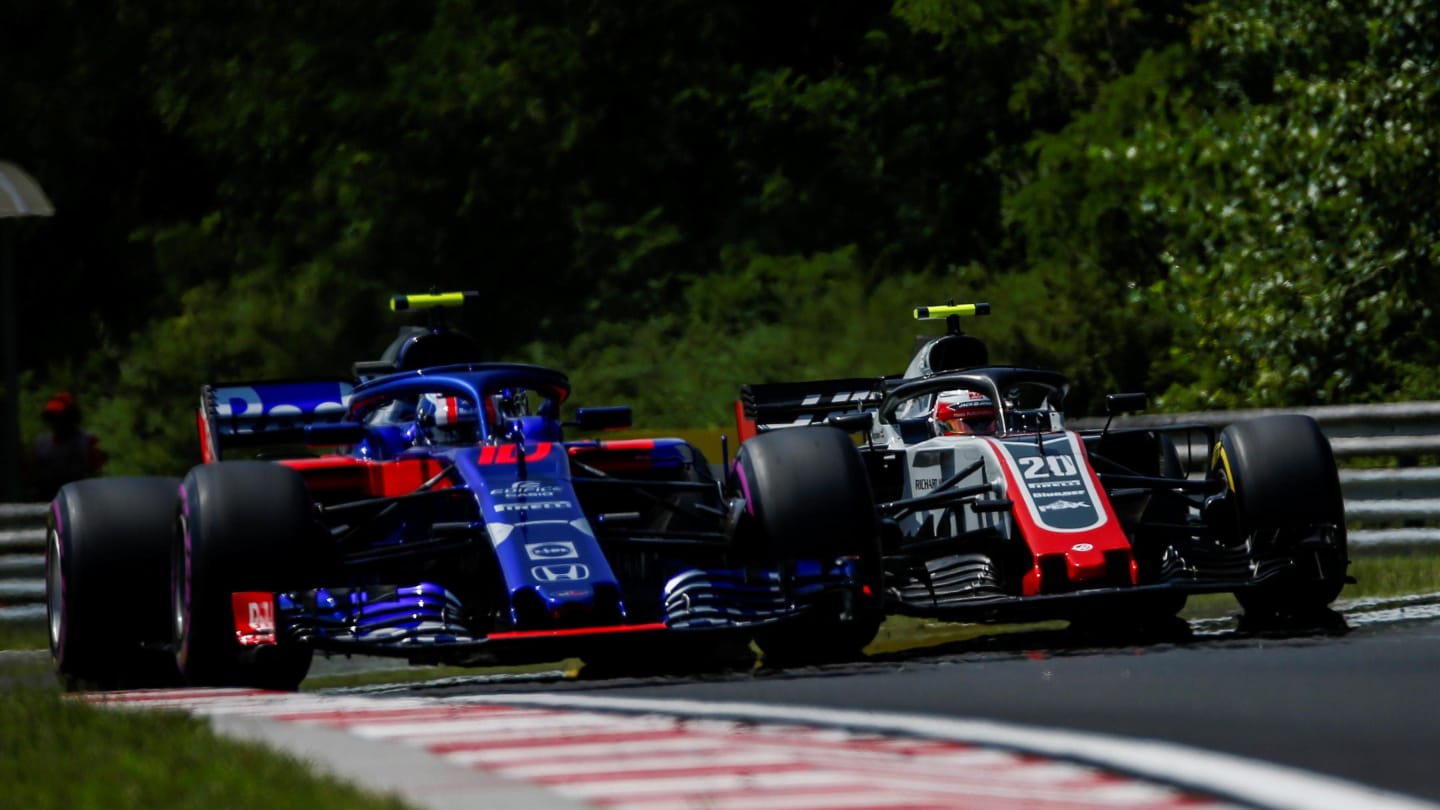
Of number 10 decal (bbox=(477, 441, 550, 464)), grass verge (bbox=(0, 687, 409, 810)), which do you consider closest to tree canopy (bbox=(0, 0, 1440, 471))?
number 10 decal (bbox=(477, 441, 550, 464))

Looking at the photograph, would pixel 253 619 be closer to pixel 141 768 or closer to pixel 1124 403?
pixel 141 768

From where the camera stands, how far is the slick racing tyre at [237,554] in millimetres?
9953

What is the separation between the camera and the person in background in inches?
722

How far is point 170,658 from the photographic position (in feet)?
36.7

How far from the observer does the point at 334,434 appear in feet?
39.4

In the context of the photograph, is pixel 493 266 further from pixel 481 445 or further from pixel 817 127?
pixel 481 445

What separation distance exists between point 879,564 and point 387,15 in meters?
24.2

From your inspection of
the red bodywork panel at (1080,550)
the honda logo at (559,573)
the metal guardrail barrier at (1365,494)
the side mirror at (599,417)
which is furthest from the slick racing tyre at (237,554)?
the metal guardrail barrier at (1365,494)

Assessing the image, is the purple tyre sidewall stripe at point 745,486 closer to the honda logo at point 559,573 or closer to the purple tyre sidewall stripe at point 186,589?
the honda logo at point 559,573

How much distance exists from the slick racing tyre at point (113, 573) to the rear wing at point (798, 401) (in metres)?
4.56

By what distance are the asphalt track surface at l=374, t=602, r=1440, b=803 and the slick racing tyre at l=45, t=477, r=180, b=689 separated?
125cm

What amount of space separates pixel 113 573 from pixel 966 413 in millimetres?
4755

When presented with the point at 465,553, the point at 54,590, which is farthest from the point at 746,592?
the point at 54,590

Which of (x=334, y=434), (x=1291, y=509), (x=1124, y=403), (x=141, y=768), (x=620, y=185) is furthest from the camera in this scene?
(x=620, y=185)
